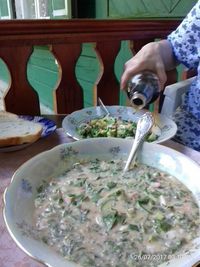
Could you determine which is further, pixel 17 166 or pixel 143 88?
pixel 143 88

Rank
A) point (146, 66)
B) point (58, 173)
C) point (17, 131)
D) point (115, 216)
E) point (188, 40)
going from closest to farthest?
point (115, 216), point (58, 173), point (17, 131), point (146, 66), point (188, 40)

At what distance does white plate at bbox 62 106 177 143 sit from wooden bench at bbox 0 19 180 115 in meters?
0.28

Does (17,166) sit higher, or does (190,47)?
(190,47)

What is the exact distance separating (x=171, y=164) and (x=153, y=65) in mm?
456

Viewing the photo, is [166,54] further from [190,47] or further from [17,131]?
[17,131]

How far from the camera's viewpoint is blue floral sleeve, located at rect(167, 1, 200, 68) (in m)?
1.05

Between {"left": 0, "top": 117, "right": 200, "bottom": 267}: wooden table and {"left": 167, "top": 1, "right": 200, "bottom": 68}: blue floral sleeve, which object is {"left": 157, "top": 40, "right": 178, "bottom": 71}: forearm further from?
{"left": 0, "top": 117, "right": 200, "bottom": 267}: wooden table

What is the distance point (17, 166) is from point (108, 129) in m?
0.28

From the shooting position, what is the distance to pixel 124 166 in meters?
0.62

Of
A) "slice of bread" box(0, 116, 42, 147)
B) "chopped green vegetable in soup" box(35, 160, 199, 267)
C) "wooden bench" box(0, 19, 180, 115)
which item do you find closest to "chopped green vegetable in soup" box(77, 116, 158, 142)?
"slice of bread" box(0, 116, 42, 147)

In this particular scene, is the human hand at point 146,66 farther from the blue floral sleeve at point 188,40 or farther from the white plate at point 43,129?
the white plate at point 43,129

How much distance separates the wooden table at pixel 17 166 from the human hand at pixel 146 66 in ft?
0.80

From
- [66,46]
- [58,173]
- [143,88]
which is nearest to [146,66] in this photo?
[143,88]

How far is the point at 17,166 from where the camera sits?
0.69m
